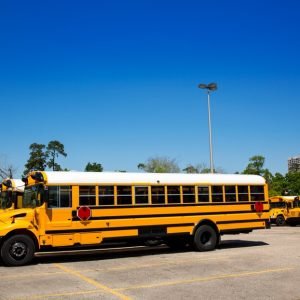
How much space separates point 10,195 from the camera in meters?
15.2

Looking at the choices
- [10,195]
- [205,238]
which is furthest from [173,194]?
[10,195]

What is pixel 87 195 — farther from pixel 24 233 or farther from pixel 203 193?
pixel 203 193

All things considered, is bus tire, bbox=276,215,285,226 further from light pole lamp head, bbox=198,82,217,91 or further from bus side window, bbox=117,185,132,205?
bus side window, bbox=117,185,132,205

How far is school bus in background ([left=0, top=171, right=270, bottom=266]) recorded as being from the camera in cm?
1188

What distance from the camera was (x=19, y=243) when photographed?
37.7 feet

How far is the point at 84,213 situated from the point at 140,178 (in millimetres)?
2194

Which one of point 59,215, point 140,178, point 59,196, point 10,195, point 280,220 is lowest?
point 280,220

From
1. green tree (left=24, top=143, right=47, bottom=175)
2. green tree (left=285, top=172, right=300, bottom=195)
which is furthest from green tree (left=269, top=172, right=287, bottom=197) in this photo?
green tree (left=24, top=143, right=47, bottom=175)

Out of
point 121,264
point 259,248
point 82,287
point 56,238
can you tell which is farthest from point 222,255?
point 82,287

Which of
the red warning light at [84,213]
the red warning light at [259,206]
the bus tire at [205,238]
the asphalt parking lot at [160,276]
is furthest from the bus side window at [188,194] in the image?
the red warning light at [84,213]

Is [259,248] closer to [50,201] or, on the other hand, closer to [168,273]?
[168,273]

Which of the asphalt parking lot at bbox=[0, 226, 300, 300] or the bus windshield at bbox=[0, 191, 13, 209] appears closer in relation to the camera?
the asphalt parking lot at bbox=[0, 226, 300, 300]

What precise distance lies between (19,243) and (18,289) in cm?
319

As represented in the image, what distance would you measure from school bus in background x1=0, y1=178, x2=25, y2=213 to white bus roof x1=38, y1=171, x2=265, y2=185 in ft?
6.15
